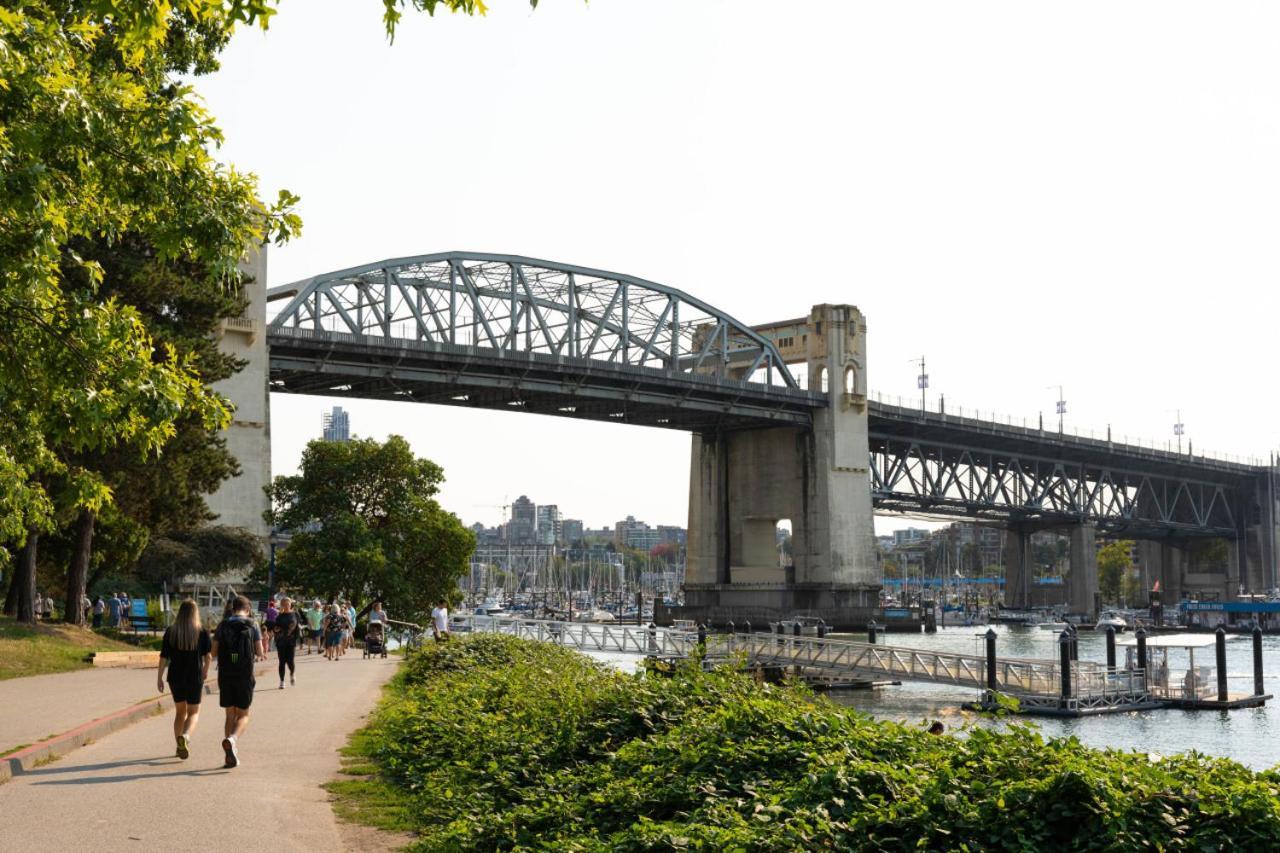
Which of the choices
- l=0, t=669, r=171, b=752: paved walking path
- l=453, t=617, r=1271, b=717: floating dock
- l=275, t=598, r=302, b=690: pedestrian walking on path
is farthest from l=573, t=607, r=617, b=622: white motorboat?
l=275, t=598, r=302, b=690: pedestrian walking on path

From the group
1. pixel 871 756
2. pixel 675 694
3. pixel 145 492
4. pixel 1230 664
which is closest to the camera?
pixel 871 756

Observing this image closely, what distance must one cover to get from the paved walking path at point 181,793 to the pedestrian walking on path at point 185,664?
1.53 feet

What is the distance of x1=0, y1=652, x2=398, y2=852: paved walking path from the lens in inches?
472

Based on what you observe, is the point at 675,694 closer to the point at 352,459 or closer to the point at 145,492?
the point at 145,492

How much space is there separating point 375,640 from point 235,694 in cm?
2823

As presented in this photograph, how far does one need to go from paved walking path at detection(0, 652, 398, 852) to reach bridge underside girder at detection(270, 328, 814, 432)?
195 feet

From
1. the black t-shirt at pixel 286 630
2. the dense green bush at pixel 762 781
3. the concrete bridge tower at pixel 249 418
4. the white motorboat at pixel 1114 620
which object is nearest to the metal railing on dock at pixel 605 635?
the concrete bridge tower at pixel 249 418

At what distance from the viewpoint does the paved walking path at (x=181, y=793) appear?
39.3 ft

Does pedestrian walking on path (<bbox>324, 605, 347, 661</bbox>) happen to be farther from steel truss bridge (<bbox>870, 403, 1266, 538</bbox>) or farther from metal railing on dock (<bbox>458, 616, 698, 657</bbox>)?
steel truss bridge (<bbox>870, 403, 1266, 538</bbox>)

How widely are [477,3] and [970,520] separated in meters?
146

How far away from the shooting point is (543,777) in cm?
1335

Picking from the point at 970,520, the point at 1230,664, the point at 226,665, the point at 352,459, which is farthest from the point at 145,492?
the point at 970,520

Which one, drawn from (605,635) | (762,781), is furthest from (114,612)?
(762,781)

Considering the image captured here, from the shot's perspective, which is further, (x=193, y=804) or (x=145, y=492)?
(x=145, y=492)
